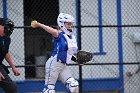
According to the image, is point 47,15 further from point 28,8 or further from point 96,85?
point 96,85

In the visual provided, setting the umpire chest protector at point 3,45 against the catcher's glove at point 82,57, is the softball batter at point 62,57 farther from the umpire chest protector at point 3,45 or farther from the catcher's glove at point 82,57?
the umpire chest protector at point 3,45

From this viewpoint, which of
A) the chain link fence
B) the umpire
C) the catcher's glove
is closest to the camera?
the umpire

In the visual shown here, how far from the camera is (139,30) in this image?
1080 centimetres

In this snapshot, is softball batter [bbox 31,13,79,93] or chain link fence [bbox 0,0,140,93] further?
chain link fence [bbox 0,0,140,93]

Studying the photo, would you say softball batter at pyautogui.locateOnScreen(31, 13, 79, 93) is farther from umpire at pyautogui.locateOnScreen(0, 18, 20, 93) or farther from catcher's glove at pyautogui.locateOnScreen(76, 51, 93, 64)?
umpire at pyautogui.locateOnScreen(0, 18, 20, 93)

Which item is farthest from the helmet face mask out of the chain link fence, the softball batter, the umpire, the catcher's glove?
the chain link fence

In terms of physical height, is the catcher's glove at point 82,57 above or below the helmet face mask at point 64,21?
below

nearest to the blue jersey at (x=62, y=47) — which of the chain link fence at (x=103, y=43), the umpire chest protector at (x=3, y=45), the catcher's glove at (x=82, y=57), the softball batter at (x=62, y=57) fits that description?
the softball batter at (x=62, y=57)

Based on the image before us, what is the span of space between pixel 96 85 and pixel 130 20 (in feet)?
5.28

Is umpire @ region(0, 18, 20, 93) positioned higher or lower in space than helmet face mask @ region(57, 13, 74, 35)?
lower

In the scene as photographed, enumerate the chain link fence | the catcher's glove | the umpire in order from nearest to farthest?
the umpire
the catcher's glove
the chain link fence

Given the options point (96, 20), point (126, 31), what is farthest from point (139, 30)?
point (96, 20)

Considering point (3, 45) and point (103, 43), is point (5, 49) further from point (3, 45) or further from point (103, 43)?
point (103, 43)

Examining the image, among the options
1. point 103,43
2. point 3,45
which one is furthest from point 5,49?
point 103,43
